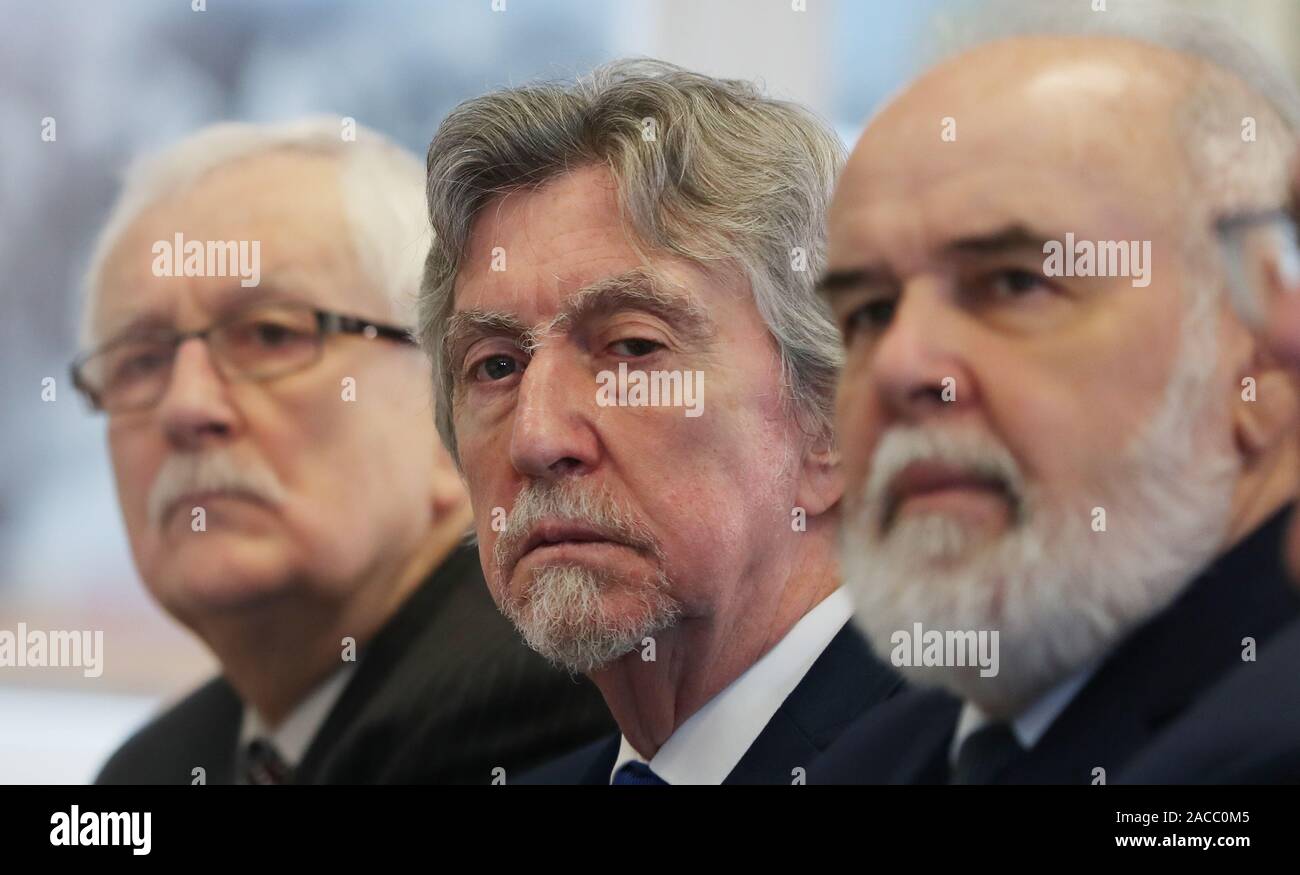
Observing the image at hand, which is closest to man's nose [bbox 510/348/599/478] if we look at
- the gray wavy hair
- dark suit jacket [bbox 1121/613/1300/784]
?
the gray wavy hair

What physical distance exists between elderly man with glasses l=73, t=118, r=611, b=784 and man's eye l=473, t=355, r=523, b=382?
245 mm

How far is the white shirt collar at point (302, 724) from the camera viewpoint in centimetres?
246

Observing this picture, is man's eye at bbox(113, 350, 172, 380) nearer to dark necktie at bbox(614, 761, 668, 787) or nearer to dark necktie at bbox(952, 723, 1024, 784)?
dark necktie at bbox(614, 761, 668, 787)

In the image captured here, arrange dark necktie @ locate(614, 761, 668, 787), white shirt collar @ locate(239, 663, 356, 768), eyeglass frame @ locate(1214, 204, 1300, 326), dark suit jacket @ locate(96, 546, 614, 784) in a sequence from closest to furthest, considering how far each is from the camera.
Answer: eyeglass frame @ locate(1214, 204, 1300, 326)
dark necktie @ locate(614, 761, 668, 787)
dark suit jacket @ locate(96, 546, 614, 784)
white shirt collar @ locate(239, 663, 356, 768)

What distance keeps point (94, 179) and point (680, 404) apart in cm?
106

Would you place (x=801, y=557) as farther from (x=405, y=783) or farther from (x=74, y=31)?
(x=74, y=31)

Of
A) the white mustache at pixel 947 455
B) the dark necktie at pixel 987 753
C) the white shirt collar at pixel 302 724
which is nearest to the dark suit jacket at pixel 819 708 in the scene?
the dark necktie at pixel 987 753

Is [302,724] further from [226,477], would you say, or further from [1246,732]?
[1246,732]

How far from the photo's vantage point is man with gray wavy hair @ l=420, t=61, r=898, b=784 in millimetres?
2033

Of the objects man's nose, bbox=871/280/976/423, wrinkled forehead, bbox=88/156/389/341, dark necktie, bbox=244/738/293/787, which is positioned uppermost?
wrinkled forehead, bbox=88/156/389/341

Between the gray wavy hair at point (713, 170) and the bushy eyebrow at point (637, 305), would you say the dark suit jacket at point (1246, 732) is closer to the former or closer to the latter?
the gray wavy hair at point (713, 170)
